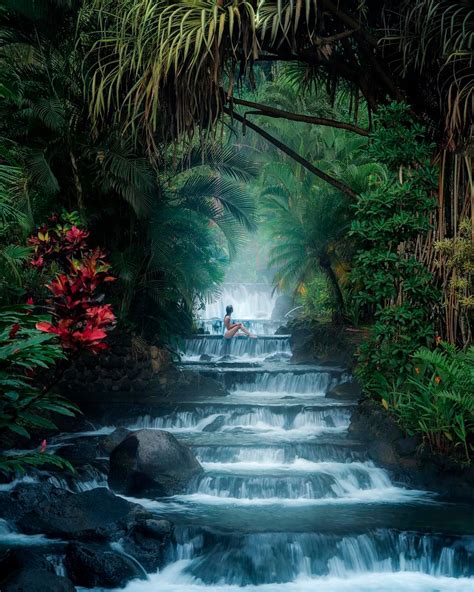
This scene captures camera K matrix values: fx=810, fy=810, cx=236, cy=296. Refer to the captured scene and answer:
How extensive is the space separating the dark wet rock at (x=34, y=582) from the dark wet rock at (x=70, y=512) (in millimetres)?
1271

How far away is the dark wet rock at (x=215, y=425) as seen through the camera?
1036cm

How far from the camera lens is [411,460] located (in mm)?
8070

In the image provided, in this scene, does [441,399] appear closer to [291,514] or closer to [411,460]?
[411,460]

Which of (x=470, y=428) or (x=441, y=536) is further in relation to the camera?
(x=470, y=428)

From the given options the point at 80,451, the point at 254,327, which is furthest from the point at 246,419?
the point at 254,327

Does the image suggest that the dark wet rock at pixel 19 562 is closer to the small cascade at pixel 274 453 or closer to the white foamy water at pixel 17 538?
the white foamy water at pixel 17 538

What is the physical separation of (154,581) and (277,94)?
53.1 ft

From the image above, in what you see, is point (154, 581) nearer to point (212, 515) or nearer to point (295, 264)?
point (212, 515)

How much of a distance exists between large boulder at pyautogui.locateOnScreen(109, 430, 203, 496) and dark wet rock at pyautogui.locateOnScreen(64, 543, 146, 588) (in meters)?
1.79

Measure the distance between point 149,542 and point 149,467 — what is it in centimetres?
155

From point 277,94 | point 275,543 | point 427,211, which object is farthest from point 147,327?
point 277,94

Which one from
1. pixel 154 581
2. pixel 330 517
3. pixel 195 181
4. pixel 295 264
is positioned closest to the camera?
pixel 154 581

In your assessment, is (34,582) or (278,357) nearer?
(34,582)

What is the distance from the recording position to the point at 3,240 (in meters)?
8.81
